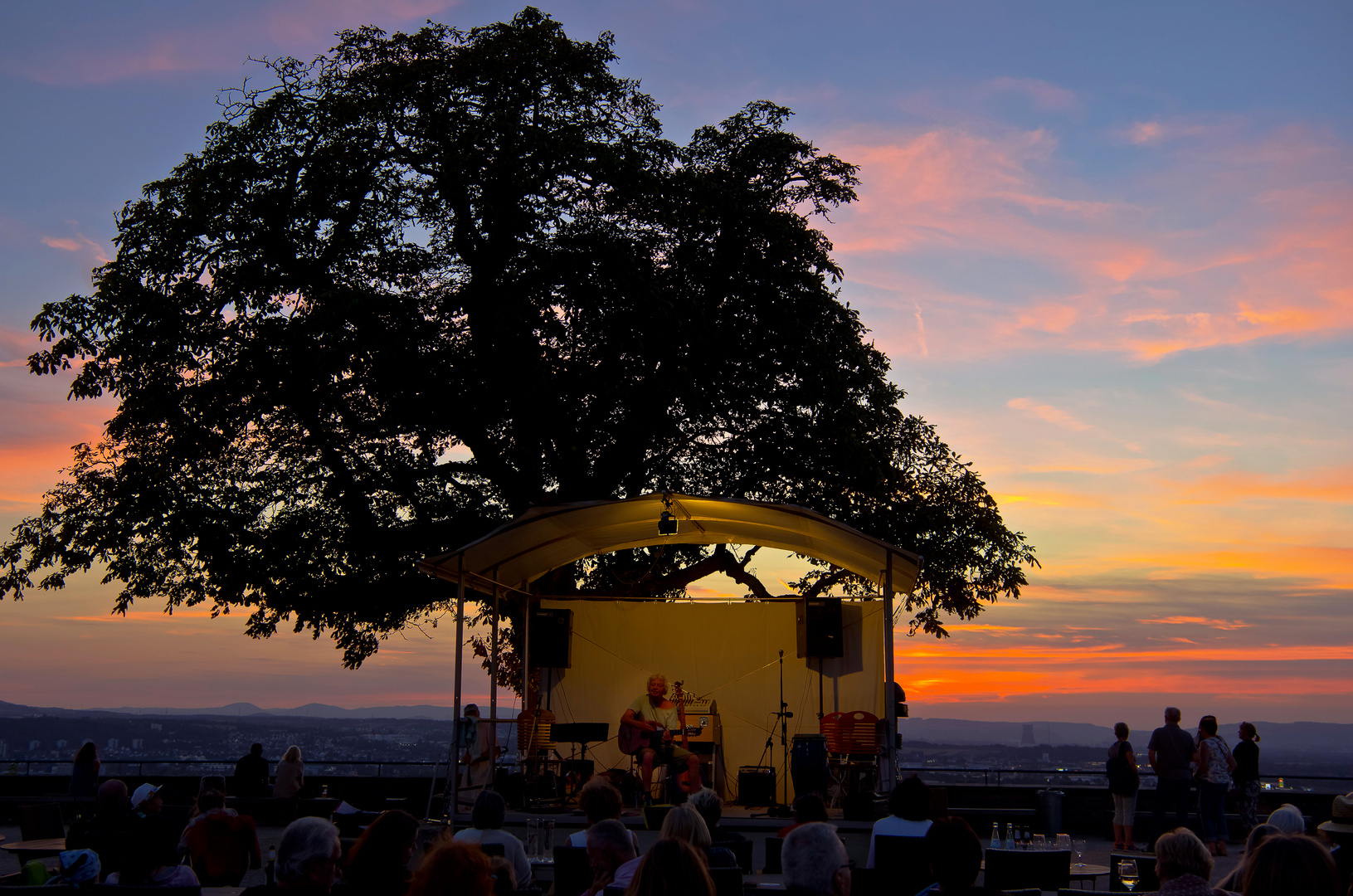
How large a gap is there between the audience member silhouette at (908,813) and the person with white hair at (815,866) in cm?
184

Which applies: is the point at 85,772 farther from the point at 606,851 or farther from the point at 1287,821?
the point at 1287,821

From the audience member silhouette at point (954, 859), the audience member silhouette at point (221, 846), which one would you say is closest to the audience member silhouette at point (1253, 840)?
the audience member silhouette at point (954, 859)

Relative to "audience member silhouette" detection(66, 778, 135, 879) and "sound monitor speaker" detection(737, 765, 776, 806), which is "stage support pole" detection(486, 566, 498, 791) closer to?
"sound monitor speaker" detection(737, 765, 776, 806)

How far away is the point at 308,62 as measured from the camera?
15445 millimetres

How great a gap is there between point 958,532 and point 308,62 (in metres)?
11.3

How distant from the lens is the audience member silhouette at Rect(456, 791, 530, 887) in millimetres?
5520

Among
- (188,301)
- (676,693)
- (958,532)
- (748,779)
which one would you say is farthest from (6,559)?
(958,532)

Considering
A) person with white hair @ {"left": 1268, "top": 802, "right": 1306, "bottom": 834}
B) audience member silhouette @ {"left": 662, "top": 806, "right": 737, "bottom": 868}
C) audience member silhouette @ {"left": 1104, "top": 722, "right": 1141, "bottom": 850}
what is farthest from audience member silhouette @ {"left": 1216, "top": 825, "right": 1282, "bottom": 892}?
audience member silhouette @ {"left": 1104, "top": 722, "right": 1141, "bottom": 850}

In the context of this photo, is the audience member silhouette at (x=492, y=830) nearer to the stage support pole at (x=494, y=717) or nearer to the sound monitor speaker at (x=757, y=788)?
the stage support pole at (x=494, y=717)

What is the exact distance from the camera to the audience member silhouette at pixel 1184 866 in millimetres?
3986

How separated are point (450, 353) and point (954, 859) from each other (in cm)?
1192

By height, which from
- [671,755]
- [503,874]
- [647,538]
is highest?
[647,538]

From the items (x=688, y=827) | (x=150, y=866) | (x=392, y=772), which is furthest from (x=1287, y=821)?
(x=392, y=772)

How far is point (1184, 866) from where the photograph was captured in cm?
405
